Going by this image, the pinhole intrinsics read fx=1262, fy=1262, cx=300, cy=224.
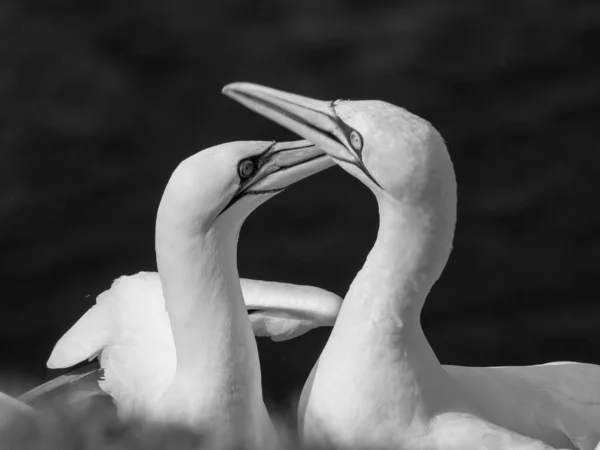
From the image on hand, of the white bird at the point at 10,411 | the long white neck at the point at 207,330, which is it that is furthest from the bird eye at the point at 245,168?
the white bird at the point at 10,411

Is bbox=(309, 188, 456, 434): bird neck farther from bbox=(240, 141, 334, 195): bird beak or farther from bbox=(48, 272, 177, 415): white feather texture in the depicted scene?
bbox=(48, 272, 177, 415): white feather texture

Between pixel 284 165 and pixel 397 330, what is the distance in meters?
1.11

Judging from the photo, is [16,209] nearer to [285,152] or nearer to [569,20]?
[285,152]

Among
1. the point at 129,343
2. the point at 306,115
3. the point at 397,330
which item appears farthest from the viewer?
the point at 129,343

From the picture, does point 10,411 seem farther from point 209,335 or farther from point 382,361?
point 382,361

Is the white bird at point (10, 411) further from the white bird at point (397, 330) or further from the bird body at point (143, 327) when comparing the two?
the white bird at point (397, 330)

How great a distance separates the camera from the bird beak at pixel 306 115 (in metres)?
6.23

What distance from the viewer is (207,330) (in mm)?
6387

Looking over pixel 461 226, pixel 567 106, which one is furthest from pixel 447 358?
pixel 567 106

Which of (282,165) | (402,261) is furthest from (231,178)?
(402,261)

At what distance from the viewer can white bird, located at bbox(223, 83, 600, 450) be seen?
19.1 feet

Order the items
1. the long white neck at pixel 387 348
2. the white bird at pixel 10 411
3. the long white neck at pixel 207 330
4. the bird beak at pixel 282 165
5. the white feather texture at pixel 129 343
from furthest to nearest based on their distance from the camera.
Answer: the white feather texture at pixel 129 343 → the bird beak at pixel 282 165 → the long white neck at pixel 207 330 → the long white neck at pixel 387 348 → the white bird at pixel 10 411

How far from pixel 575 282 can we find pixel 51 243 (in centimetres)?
378

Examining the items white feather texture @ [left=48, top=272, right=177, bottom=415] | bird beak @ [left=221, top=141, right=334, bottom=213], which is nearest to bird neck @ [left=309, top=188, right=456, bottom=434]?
bird beak @ [left=221, top=141, right=334, bottom=213]
